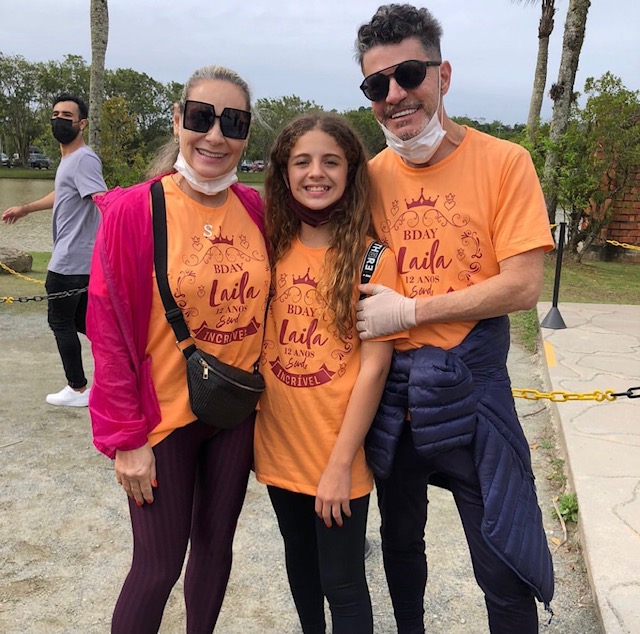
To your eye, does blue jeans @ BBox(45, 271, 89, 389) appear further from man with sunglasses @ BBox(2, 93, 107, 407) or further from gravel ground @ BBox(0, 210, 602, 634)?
gravel ground @ BBox(0, 210, 602, 634)

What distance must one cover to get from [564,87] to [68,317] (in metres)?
9.97

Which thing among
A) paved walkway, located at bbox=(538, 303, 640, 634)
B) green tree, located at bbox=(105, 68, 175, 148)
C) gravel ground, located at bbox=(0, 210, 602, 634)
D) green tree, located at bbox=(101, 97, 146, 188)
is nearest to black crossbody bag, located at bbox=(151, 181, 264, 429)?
gravel ground, located at bbox=(0, 210, 602, 634)

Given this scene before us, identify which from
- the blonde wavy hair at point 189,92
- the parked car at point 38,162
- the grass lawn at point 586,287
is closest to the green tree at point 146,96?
the parked car at point 38,162

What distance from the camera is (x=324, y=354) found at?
1.81 metres

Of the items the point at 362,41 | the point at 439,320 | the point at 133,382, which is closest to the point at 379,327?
the point at 439,320

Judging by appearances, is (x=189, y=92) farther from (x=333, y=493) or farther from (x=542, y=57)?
(x=542, y=57)

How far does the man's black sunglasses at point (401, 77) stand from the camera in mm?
1748

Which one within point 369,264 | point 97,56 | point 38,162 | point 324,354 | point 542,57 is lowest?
point 324,354

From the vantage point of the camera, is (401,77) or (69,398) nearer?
(401,77)

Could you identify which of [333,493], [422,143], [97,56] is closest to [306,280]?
[422,143]

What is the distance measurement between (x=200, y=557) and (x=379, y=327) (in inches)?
36.3

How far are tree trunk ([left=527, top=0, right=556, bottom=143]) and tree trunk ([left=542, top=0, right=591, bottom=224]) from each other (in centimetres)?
588

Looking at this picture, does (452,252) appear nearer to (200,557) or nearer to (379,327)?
(379,327)

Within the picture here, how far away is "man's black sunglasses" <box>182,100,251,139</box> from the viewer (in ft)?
5.99
